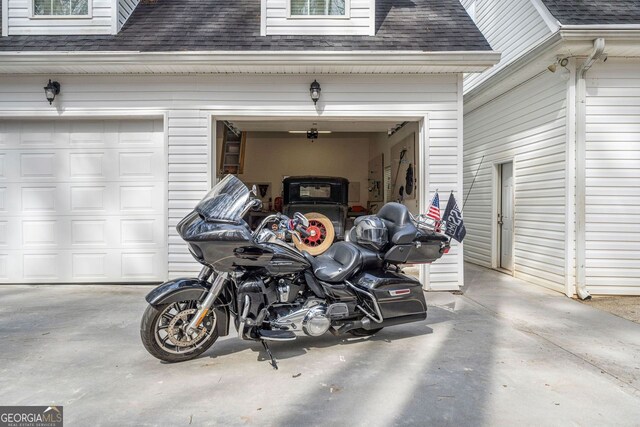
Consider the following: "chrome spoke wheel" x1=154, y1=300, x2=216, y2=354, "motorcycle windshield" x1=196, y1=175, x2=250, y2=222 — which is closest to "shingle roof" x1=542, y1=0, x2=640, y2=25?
"motorcycle windshield" x1=196, y1=175, x2=250, y2=222

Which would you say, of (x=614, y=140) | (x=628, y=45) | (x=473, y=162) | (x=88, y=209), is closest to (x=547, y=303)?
(x=614, y=140)

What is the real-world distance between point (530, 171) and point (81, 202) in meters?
6.63

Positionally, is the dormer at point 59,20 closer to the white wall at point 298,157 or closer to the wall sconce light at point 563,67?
the wall sconce light at point 563,67

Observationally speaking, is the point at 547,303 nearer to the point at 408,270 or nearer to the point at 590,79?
the point at 408,270

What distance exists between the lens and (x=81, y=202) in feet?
17.6

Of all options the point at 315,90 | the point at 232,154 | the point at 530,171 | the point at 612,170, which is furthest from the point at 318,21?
the point at 232,154

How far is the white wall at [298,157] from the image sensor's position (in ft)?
37.4

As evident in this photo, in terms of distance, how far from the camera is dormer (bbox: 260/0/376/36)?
5.24 metres

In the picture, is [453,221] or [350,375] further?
[453,221]

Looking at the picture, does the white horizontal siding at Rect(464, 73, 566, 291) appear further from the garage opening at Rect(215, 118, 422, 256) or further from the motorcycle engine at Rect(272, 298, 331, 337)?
the motorcycle engine at Rect(272, 298, 331, 337)

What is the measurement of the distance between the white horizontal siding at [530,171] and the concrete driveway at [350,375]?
1613mm

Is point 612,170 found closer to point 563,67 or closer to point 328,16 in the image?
point 563,67

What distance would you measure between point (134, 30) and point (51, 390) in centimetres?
481

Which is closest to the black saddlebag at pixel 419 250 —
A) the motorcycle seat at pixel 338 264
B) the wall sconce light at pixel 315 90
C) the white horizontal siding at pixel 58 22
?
the motorcycle seat at pixel 338 264
